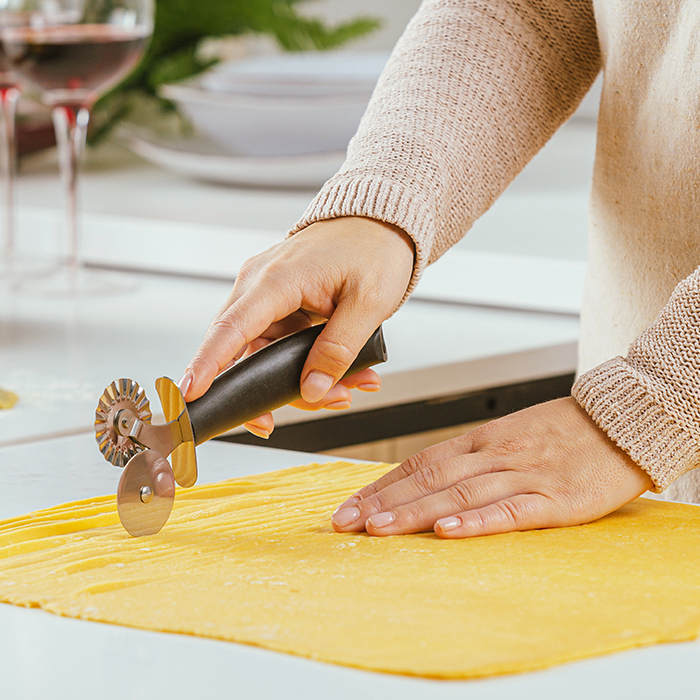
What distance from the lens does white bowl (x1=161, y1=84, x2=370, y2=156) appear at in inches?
59.2

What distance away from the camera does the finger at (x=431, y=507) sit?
0.59m

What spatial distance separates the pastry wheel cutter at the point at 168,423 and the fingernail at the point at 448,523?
0.11m

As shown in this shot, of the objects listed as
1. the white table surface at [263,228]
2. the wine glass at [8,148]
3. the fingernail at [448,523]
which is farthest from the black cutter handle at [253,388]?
the wine glass at [8,148]

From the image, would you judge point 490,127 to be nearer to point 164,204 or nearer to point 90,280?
point 90,280

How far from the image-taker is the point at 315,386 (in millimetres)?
617

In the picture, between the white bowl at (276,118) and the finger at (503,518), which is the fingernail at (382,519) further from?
the white bowl at (276,118)

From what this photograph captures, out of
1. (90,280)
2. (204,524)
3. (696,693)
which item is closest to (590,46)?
(204,524)

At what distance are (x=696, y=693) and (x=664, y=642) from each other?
39mm

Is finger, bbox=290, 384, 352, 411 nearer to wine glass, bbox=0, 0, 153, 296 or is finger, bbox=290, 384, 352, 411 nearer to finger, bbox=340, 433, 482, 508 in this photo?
finger, bbox=340, 433, 482, 508

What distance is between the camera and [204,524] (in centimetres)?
61

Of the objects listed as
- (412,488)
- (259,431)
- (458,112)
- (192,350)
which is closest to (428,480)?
(412,488)

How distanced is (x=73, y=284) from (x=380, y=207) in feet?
2.39

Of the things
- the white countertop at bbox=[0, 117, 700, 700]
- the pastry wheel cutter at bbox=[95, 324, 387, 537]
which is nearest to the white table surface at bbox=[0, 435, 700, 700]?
the white countertop at bbox=[0, 117, 700, 700]

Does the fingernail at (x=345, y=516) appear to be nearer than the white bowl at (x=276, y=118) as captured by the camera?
Yes
